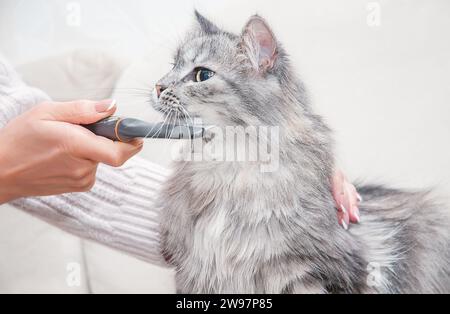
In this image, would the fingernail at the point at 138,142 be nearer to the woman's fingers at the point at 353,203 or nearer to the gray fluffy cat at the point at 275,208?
the gray fluffy cat at the point at 275,208

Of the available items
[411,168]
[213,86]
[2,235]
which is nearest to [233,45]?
[213,86]

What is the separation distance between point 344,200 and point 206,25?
399 millimetres

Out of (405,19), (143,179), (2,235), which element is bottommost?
(2,235)

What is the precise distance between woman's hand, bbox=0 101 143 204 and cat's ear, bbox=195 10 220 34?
0.22 meters

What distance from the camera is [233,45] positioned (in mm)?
852

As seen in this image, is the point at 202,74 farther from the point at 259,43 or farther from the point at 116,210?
the point at 116,210

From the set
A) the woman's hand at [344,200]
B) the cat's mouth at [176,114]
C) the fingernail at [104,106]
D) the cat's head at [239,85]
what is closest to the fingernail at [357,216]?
the woman's hand at [344,200]

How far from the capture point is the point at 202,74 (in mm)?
856

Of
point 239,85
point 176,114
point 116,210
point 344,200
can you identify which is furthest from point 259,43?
point 116,210

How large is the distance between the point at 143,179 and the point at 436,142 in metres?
0.55

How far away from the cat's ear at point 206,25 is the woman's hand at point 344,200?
1.09 feet

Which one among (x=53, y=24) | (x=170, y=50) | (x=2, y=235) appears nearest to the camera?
(x=170, y=50)

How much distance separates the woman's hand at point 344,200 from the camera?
873mm

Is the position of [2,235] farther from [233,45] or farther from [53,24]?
[233,45]
